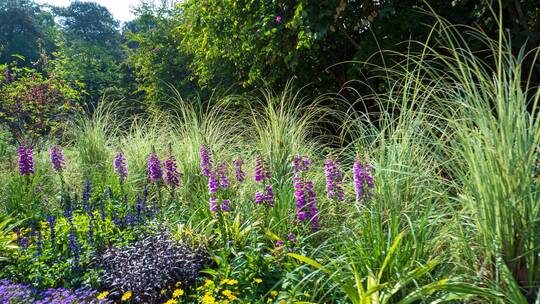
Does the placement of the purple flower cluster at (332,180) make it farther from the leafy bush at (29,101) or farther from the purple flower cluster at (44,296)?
the leafy bush at (29,101)

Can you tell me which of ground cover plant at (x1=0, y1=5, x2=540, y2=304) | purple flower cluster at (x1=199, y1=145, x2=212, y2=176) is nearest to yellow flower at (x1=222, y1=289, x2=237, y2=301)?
ground cover plant at (x1=0, y1=5, x2=540, y2=304)

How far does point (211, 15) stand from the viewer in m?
7.37

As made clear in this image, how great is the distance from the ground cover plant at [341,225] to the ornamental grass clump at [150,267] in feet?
0.04

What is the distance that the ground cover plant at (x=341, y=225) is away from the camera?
2.19 m

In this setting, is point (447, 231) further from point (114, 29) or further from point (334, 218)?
point (114, 29)

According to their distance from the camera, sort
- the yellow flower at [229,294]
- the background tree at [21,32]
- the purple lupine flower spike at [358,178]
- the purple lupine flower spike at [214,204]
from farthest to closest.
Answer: the background tree at [21,32] < the purple lupine flower spike at [214,204] < the purple lupine flower spike at [358,178] < the yellow flower at [229,294]

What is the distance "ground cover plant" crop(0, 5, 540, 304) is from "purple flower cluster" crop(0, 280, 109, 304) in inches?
0.6

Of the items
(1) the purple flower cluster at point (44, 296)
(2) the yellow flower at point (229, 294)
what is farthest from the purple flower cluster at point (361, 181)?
(1) the purple flower cluster at point (44, 296)

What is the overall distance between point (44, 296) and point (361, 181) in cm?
219

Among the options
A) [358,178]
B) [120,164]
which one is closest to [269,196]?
[358,178]

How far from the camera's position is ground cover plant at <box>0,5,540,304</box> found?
2186 millimetres

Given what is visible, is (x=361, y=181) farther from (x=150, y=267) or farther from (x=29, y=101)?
(x=29, y=101)

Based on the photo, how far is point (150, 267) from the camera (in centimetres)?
304

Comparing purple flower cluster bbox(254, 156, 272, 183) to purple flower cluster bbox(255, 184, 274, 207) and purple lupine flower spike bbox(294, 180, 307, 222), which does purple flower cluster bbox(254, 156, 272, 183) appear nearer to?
purple flower cluster bbox(255, 184, 274, 207)
